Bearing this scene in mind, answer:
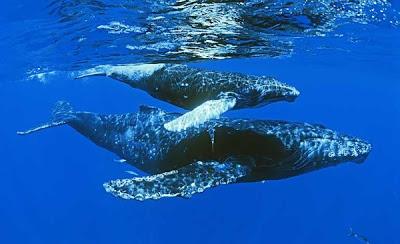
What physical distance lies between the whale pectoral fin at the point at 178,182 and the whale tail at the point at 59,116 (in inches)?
203

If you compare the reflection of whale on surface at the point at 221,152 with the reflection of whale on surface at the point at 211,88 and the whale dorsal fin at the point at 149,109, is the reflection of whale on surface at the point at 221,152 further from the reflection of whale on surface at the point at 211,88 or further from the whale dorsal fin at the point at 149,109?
the reflection of whale on surface at the point at 211,88

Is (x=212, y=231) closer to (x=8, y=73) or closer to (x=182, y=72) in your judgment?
(x=8, y=73)

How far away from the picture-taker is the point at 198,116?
7926mm

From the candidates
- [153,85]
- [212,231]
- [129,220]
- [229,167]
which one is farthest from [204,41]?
[129,220]

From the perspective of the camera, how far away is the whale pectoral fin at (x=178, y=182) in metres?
7.36

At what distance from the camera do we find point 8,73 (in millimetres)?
30156

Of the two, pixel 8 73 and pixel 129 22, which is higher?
pixel 129 22

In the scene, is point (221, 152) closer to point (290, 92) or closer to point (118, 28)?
point (290, 92)

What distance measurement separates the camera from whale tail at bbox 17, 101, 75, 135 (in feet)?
38.9

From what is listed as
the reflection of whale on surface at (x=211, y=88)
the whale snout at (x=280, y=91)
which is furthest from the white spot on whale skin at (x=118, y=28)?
the whale snout at (x=280, y=91)

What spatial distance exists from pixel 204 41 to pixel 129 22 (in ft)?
12.8

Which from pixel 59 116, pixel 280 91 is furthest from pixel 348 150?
pixel 59 116

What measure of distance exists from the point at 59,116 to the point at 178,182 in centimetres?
653

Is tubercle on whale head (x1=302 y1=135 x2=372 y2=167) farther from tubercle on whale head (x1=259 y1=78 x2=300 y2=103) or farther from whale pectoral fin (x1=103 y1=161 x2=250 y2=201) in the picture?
whale pectoral fin (x1=103 y1=161 x2=250 y2=201)
